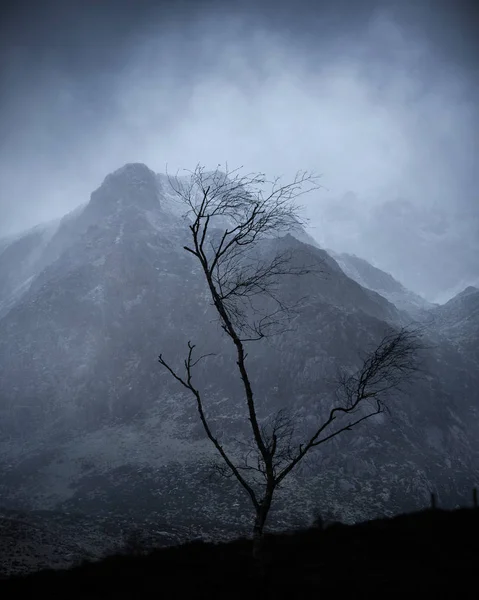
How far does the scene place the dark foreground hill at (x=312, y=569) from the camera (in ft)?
21.3

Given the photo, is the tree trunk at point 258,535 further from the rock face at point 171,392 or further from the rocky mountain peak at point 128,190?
the rocky mountain peak at point 128,190

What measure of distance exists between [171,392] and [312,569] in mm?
93824

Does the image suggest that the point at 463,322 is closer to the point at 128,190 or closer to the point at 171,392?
the point at 171,392

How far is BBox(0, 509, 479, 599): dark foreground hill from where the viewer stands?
6484mm

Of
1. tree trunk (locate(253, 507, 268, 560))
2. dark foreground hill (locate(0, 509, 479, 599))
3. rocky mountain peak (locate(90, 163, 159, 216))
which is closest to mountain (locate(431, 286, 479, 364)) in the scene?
dark foreground hill (locate(0, 509, 479, 599))

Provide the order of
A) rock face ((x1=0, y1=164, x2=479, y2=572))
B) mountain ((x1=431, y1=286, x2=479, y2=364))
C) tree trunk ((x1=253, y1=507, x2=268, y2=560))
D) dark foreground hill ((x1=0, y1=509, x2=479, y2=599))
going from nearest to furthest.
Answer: dark foreground hill ((x1=0, y1=509, x2=479, y2=599)), tree trunk ((x1=253, y1=507, x2=268, y2=560)), rock face ((x1=0, y1=164, x2=479, y2=572)), mountain ((x1=431, y1=286, x2=479, y2=364))

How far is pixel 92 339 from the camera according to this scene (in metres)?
114

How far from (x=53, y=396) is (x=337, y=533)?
107 metres

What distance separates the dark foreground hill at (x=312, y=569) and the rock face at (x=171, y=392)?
741 inches

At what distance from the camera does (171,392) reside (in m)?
97.1

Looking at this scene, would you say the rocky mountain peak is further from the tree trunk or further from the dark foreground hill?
the tree trunk

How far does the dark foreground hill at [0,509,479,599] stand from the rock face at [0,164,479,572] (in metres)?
18.8

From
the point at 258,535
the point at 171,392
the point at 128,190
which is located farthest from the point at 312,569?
the point at 128,190

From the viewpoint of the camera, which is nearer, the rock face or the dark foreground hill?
the dark foreground hill
